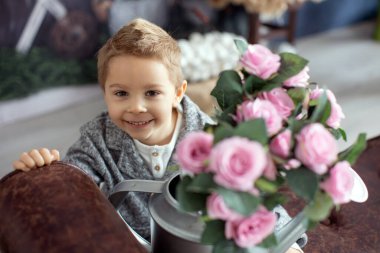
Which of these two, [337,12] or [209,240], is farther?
[337,12]

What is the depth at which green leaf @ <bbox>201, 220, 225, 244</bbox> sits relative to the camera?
702 mm

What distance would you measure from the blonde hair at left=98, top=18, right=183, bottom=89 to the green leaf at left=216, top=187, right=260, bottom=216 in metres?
0.48

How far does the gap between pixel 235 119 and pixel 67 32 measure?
7.07 feet

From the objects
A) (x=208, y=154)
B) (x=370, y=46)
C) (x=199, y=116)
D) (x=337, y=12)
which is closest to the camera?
(x=208, y=154)

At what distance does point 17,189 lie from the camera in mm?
863

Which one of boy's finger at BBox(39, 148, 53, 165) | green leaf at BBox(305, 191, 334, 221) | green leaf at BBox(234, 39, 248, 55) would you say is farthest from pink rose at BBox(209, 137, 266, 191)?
boy's finger at BBox(39, 148, 53, 165)

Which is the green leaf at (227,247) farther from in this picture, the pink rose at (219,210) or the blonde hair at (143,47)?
the blonde hair at (143,47)

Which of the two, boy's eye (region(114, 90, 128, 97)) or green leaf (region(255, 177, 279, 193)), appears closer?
green leaf (region(255, 177, 279, 193))

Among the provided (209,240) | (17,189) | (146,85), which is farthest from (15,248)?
(146,85)

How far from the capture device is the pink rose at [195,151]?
2.15 feet

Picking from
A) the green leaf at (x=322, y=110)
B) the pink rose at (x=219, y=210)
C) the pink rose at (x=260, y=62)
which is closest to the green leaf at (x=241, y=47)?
the pink rose at (x=260, y=62)

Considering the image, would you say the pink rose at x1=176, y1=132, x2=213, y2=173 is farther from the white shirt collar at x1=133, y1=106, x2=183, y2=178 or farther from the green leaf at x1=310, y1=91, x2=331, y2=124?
the white shirt collar at x1=133, y1=106, x2=183, y2=178

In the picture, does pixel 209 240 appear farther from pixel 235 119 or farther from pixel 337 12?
pixel 337 12

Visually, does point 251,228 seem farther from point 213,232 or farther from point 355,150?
point 355,150
